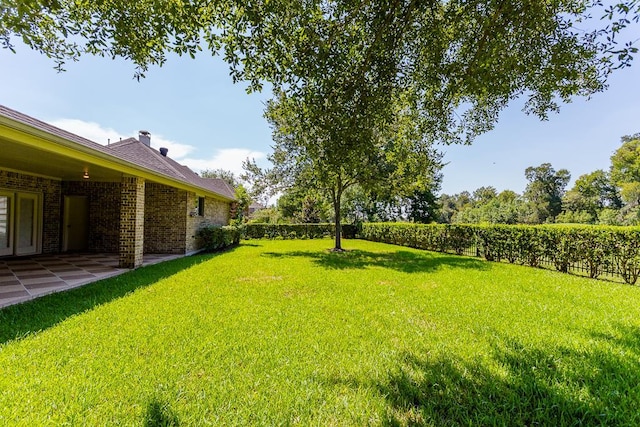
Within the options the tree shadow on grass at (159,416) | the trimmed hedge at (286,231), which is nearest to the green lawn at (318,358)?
the tree shadow on grass at (159,416)

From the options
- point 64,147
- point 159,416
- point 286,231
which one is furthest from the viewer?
point 286,231

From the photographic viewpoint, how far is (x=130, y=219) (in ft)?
26.6

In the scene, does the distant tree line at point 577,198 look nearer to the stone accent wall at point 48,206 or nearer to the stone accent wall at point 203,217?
the stone accent wall at point 203,217

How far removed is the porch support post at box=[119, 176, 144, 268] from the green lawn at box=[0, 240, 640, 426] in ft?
8.24

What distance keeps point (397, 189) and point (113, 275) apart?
12862 millimetres

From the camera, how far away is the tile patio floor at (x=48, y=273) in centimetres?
548

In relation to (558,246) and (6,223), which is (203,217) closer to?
(6,223)

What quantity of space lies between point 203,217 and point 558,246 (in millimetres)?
14327

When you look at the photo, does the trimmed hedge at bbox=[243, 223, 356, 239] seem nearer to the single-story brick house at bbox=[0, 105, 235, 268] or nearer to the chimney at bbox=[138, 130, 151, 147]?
the chimney at bbox=[138, 130, 151, 147]

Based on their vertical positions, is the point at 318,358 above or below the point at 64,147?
below

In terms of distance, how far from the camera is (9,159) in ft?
23.9

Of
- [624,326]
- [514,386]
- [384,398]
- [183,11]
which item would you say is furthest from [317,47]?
[624,326]

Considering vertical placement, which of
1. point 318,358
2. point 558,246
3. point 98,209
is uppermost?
point 98,209

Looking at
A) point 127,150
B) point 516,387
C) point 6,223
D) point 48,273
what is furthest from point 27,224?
point 516,387
